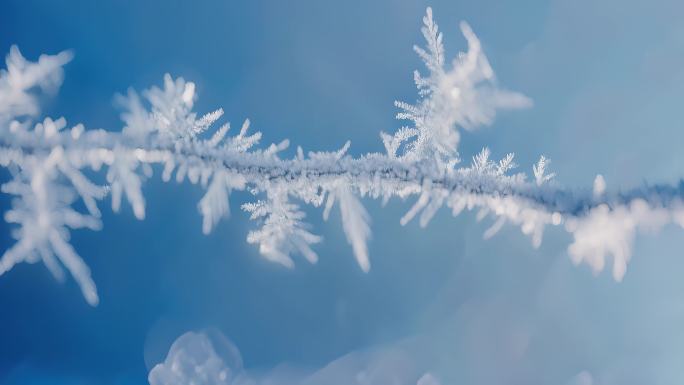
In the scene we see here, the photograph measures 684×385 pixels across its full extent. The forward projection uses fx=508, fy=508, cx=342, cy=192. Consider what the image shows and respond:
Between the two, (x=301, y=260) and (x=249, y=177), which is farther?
(x=301, y=260)

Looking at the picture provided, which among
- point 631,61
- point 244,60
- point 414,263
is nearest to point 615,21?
point 631,61

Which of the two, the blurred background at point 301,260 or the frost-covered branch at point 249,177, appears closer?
the frost-covered branch at point 249,177

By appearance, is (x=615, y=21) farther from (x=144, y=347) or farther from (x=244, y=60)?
(x=144, y=347)

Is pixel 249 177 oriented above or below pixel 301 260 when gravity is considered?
below

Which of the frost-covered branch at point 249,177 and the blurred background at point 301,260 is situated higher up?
the blurred background at point 301,260
